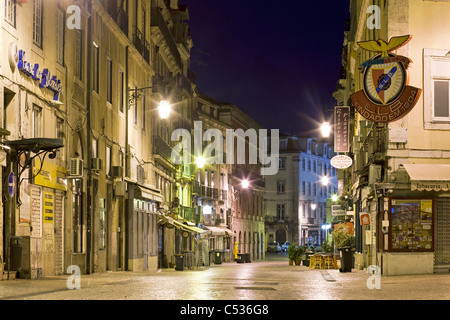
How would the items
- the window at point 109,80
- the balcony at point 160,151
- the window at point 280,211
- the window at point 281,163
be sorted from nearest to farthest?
the window at point 109,80, the balcony at point 160,151, the window at point 281,163, the window at point 280,211

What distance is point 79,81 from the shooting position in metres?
24.9

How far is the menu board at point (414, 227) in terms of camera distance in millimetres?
24203

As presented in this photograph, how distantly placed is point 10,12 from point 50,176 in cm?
474

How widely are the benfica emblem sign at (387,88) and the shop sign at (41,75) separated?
8686 mm

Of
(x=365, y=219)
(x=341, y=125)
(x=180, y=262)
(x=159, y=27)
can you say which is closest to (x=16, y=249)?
(x=365, y=219)

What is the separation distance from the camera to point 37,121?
20922mm

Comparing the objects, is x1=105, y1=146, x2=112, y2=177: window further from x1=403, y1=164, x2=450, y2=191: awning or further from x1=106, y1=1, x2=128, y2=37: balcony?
x1=403, y1=164, x2=450, y2=191: awning

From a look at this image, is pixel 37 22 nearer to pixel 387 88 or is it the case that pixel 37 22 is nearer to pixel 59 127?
pixel 59 127

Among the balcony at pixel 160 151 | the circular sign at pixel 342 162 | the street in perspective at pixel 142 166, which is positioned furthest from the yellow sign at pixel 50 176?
the balcony at pixel 160 151

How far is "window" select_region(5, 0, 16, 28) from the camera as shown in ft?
60.8

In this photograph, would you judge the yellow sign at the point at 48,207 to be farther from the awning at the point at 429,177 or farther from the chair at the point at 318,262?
the chair at the point at 318,262

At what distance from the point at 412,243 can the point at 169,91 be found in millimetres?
23070

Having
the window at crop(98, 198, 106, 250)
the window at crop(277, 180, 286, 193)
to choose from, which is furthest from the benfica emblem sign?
the window at crop(277, 180, 286, 193)

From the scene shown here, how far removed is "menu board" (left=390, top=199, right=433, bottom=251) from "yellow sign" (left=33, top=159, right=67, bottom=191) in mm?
9845
